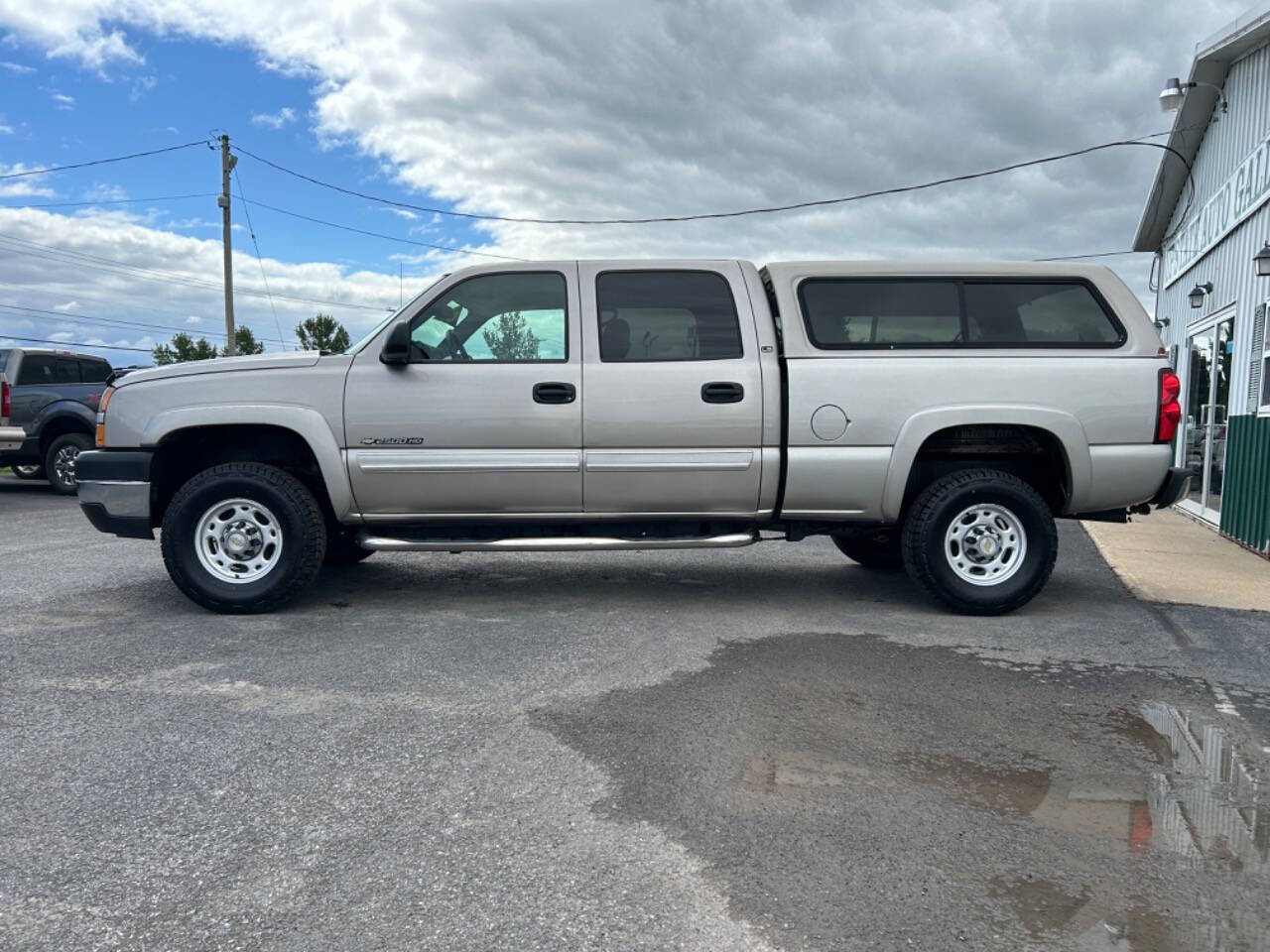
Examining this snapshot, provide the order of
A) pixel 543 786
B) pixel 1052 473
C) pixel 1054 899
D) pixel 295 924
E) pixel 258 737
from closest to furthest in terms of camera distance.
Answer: pixel 295 924 < pixel 1054 899 < pixel 543 786 < pixel 258 737 < pixel 1052 473

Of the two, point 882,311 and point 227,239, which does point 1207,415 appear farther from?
point 227,239

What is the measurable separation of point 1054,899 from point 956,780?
0.81m

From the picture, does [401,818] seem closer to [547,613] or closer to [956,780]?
[956,780]

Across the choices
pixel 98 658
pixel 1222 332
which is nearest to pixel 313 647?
pixel 98 658

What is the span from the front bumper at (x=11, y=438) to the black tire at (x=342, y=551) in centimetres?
754

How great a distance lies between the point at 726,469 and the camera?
19.0 ft

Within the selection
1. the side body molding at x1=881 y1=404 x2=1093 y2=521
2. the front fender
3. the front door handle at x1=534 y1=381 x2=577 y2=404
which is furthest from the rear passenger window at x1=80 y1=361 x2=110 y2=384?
the side body molding at x1=881 y1=404 x2=1093 y2=521

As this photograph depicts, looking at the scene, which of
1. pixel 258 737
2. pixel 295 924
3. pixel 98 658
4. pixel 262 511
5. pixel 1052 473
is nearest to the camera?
pixel 295 924

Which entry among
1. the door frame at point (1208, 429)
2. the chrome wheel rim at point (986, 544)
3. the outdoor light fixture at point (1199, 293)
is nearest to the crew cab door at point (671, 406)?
the chrome wheel rim at point (986, 544)

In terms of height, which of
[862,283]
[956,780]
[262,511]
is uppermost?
[862,283]

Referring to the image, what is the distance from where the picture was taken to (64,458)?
13.1 metres

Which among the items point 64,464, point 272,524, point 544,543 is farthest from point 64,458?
point 544,543

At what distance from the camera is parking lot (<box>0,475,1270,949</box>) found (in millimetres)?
2496

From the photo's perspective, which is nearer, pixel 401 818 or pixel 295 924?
pixel 295 924
